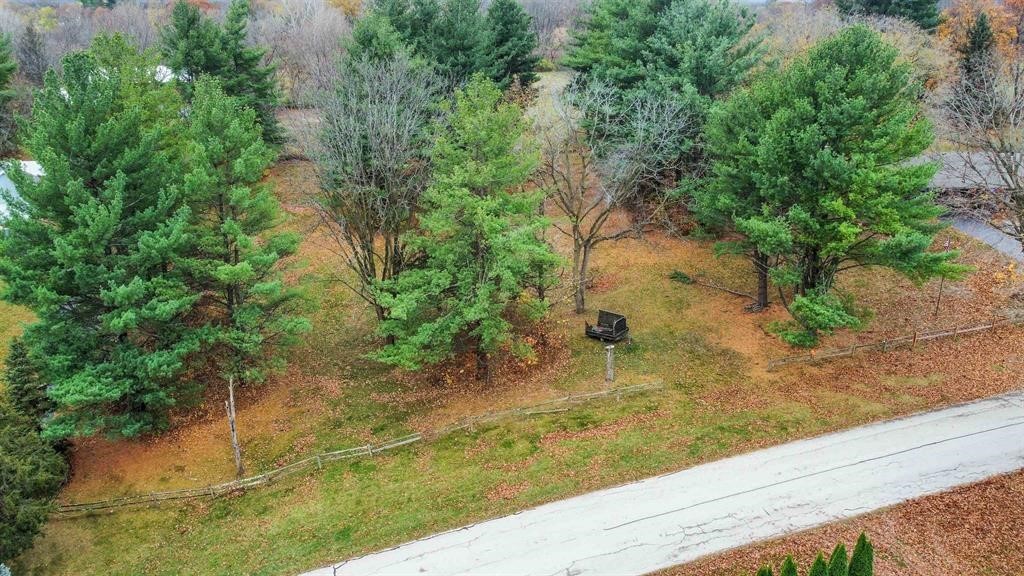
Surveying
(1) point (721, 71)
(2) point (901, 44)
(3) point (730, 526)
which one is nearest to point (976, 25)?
(2) point (901, 44)

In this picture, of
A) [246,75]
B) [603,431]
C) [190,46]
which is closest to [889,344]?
[603,431]

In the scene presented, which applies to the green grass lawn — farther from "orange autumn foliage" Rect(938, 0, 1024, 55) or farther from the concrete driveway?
"orange autumn foliage" Rect(938, 0, 1024, 55)

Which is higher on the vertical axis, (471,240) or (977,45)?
(977,45)

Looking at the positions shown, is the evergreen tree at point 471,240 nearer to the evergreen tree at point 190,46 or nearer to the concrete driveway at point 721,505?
the concrete driveway at point 721,505

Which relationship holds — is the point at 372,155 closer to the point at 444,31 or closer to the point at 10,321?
the point at 444,31

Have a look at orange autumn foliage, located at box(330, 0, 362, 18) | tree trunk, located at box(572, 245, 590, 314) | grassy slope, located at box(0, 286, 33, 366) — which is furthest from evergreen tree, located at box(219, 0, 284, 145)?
orange autumn foliage, located at box(330, 0, 362, 18)

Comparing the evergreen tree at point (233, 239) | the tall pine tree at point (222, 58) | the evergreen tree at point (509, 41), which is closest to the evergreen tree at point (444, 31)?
the evergreen tree at point (509, 41)
